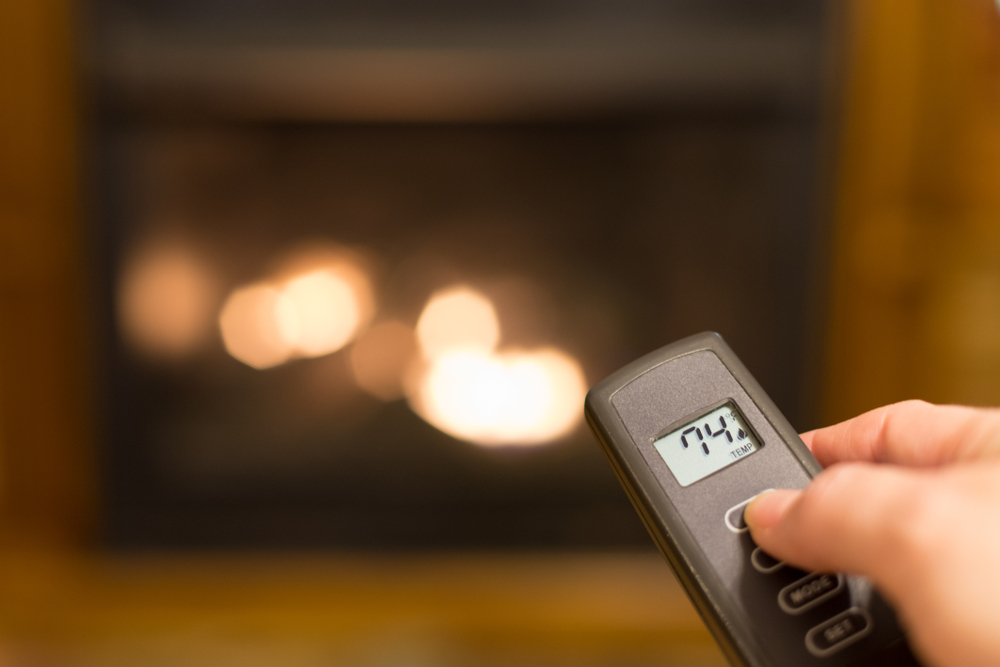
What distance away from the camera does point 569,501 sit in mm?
807

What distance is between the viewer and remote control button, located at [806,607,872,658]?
0.25 meters

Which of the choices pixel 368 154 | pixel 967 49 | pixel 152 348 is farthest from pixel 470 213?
pixel 967 49

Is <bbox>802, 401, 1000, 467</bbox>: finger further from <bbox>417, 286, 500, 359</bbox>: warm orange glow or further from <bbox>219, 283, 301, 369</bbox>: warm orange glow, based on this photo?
<bbox>219, 283, 301, 369</bbox>: warm orange glow

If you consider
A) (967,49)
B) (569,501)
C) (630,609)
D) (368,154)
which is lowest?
(630,609)

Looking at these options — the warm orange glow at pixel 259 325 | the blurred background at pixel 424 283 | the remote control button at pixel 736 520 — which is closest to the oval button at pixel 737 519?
the remote control button at pixel 736 520

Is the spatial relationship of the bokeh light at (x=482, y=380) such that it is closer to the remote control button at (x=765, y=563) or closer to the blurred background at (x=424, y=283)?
the blurred background at (x=424, y=283)

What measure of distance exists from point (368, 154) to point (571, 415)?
369 mm

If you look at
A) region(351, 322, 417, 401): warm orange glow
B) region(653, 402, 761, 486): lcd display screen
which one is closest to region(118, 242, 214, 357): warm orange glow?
region(351, 322, 417, 401): warm orange glow

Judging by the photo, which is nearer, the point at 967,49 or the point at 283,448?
the point at 967,49

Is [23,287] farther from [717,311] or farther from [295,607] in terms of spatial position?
[717,311]

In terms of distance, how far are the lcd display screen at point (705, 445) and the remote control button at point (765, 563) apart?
0.03 m

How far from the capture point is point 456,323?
0.82 m

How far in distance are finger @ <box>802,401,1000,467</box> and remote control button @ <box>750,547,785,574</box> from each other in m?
0.06

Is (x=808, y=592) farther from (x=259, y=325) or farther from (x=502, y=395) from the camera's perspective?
(x=259, y=325)
